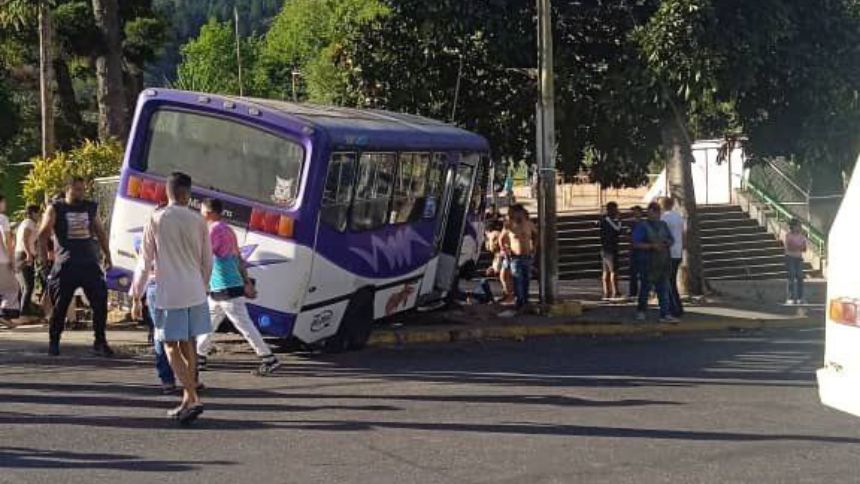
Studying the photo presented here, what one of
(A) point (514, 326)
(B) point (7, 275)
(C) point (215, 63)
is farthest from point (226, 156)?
(C) point (215, 63)

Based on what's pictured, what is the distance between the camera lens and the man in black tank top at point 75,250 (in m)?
11.8

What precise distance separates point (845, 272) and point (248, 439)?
416cm

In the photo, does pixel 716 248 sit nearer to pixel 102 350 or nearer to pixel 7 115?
pixel 102 350

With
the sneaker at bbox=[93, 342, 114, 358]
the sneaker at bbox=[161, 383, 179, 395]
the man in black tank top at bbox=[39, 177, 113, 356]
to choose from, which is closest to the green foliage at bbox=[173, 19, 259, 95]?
the sneaker at bbox=[93, 342, 114, 358]

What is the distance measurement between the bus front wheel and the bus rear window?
175 cm

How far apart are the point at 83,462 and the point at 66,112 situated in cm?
2983

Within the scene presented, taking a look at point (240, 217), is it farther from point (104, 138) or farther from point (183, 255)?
point (104, 138)

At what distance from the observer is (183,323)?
→ 8641mm

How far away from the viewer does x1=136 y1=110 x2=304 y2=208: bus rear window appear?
1211 cm

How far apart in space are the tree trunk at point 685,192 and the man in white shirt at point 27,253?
10280 millimetres

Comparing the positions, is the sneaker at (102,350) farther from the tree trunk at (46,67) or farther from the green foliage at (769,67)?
the tree trunk at (46,67)

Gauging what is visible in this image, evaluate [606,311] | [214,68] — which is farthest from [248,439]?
[214,68]

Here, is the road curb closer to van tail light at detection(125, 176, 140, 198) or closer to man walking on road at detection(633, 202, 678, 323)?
man walking on road at detection(633, 202, 678, 323)

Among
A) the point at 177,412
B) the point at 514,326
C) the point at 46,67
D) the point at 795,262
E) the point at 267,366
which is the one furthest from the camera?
the point at 46,67
